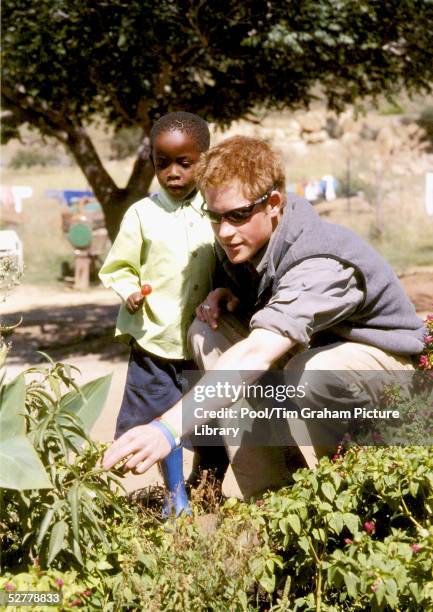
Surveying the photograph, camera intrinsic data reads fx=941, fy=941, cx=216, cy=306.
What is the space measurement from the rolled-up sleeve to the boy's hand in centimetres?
56

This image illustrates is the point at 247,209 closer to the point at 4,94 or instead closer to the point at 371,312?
the point at 371,312

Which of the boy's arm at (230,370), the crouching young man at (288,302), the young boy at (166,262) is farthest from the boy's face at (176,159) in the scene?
the boy's arm at (230,370)

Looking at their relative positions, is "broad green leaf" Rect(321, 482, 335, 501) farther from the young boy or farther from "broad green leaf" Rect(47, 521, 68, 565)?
the young boy

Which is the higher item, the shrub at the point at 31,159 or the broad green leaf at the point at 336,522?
the broad green leaf at the point at 336,522

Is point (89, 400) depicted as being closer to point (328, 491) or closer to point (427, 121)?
point (328, 491)

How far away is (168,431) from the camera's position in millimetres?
2518

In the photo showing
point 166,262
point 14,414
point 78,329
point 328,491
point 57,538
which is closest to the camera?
point 57,538

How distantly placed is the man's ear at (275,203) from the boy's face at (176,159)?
0.54m

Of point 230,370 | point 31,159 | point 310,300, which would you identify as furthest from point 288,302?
point 31,159

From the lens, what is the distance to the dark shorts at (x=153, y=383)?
11.8ft

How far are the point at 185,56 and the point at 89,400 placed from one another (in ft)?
19.1

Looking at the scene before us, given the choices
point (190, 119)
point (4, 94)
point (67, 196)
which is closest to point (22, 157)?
point (67, 196)

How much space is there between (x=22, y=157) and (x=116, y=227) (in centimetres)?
2584

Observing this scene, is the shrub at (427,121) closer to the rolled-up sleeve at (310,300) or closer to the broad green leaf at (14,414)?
the rolled-up sleeve at (310,300)
